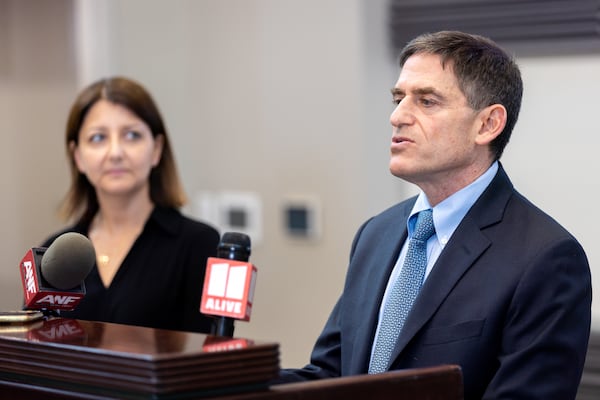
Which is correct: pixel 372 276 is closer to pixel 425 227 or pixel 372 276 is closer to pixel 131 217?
pixel 425 227

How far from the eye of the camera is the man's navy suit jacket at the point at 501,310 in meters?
1.94

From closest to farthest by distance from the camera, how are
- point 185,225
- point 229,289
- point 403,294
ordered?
point 229,289 → point 403,294 → point 185,225

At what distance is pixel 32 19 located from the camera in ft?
15.9

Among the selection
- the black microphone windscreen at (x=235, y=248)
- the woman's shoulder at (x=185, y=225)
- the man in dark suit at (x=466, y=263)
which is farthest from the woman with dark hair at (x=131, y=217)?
the black microphone windscreen at (x=235, y=248)

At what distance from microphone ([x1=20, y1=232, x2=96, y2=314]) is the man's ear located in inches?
36.9

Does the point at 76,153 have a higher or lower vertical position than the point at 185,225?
higher

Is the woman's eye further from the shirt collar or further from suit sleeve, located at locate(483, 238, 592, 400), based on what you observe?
suit sleeve, located at locate(483, 238, 592, 400)

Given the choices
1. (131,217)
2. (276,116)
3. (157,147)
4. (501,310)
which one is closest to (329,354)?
(501,310)

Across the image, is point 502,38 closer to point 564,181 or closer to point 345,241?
point 564,181

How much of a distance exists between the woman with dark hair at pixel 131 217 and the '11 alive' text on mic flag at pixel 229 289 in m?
1.52

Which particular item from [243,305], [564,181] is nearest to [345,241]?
[564,181]

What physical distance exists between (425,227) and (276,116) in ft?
6.99

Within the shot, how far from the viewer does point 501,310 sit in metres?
2.01

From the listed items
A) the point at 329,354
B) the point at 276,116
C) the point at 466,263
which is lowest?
the point at 329,354
